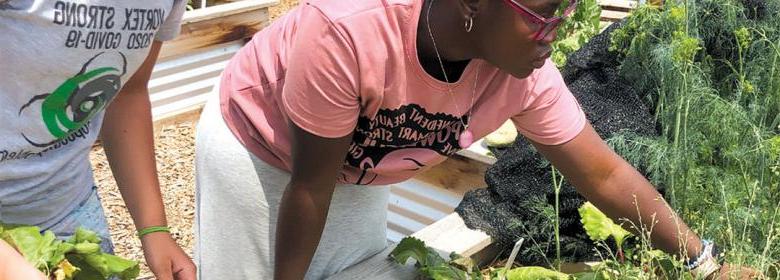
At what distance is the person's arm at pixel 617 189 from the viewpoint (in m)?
2.14

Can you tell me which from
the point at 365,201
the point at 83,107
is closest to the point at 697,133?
the point at 365,201

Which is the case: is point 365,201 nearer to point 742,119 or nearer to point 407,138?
point 407,138

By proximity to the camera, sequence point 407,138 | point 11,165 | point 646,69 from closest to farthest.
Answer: point 11,165, point 407,138, point 646,69

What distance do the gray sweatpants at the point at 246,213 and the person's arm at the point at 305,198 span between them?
159 mm

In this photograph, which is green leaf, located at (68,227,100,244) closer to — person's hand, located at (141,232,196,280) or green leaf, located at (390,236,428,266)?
person's hand, located at (141,232,196,280)

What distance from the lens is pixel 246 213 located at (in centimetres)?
225

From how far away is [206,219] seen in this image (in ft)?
7.59

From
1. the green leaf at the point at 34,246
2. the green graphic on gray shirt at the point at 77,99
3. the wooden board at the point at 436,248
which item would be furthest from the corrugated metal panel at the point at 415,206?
the green leaf at the point at 34,246

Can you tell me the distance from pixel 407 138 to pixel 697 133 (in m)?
1.30

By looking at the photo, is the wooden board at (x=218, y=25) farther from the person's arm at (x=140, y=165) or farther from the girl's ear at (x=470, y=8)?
the girl's ear at (x=470, y=8)

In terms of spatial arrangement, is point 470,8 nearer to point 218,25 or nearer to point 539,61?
point 539,61

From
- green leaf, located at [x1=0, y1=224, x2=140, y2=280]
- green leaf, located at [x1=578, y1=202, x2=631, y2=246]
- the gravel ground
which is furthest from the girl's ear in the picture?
the gravel ground

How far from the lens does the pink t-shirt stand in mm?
1782

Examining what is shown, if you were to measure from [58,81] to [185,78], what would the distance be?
11.2 ft
